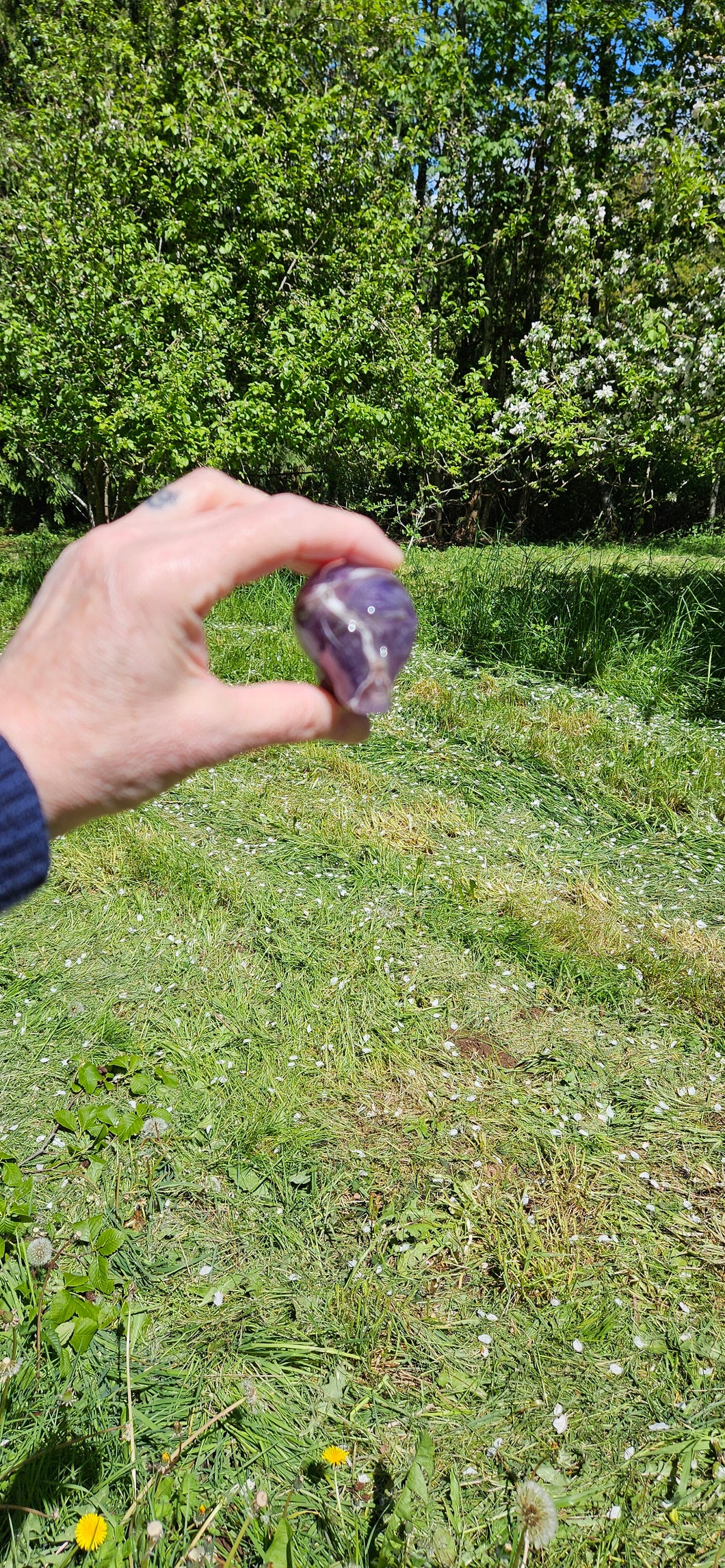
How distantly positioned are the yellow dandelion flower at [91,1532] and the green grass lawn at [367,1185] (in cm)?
4

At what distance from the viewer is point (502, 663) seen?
19.9 feet

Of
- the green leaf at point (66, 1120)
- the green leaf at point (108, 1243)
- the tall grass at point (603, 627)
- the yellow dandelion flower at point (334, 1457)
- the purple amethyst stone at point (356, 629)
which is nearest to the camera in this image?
the purple amethyst stone at point (356, 629)

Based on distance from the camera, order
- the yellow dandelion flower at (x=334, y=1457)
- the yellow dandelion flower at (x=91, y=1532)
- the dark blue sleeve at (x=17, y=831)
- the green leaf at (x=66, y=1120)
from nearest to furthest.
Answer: the dark blue sleeve at (x=17, y=831) < the yellow dandelion flower at (x=91, y=1532) < the yellow dandelion flower at (x=334, y=1457) < the green leaf at (x=66, y=1120)

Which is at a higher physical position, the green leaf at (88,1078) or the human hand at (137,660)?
the human hand at (137,660)

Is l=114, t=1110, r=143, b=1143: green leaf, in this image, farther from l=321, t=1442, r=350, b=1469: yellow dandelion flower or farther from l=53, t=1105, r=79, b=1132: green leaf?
l=321, t=1442, r=350, b=1469: yellow dandelion flower

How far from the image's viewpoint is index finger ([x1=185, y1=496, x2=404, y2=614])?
3.36 ft

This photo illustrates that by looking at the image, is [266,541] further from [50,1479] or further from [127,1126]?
[127,1126]

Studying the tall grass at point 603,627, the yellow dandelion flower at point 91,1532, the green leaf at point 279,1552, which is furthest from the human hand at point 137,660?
the tall grass at point 603,627

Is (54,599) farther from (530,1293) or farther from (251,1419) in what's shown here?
(530,1293)

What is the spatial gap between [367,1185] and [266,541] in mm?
1963

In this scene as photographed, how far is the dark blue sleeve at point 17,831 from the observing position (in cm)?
98

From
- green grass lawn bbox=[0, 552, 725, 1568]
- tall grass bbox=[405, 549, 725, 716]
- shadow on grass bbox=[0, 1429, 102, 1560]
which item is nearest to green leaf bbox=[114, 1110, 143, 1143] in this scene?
green grass lawn bbox=[0, 552, 725, 1568]

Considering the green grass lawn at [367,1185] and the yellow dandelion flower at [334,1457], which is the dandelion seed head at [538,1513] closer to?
the green grass lawn at [367,1185]

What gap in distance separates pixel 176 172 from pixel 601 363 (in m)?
5.02
